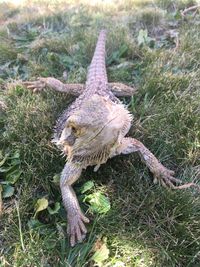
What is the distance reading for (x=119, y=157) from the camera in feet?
11.6

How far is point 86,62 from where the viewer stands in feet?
16.5

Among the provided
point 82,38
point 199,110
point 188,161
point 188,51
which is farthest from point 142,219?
point 82,38

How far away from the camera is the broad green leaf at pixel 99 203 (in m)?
3.08

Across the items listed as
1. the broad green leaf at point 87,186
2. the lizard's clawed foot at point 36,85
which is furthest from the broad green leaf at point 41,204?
the lizard's clawed foot at point 36,85

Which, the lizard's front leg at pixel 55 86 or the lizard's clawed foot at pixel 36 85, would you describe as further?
the lizard's clawed foot at pixel 36 85

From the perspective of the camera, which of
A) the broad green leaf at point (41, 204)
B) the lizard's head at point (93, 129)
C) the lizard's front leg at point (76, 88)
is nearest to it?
the lizard's head at point (93, 129)

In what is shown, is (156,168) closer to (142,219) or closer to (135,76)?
(142,219)

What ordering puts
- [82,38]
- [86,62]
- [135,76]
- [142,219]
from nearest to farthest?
[142,219] → [135,76] → [86,62] → [82,38]

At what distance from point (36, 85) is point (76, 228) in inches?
78.6

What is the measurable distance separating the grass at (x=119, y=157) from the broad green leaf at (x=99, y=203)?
0.17 feet

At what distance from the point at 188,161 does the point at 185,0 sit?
3.58 m

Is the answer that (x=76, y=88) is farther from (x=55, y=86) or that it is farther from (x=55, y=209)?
(x=55, y=209)

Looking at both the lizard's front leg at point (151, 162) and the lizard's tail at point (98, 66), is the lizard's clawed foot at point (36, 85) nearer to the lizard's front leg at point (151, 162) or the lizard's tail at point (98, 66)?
the lizard's tail at point (98, 66)

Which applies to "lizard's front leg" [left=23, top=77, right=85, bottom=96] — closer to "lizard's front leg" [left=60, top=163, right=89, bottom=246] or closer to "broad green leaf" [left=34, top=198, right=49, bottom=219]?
"lizard's front leg" [left=60, top=163, right=89, bottom=246]
